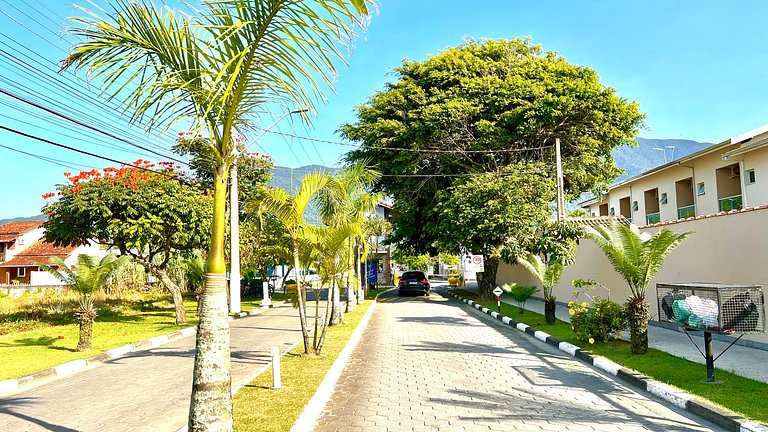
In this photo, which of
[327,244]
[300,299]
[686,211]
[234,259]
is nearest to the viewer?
[327,244]

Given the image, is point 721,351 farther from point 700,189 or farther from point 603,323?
point 700,189

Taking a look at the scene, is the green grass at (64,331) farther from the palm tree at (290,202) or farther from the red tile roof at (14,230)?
the red tile roof at (14,230)

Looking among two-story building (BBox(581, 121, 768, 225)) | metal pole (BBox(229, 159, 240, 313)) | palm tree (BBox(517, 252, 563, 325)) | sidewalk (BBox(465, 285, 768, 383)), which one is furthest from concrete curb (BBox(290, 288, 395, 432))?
two-story building (BBox(581, 121, 768, 225))

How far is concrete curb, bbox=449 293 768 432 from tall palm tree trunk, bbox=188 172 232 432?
15.8 feet

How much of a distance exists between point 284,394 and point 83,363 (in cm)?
633

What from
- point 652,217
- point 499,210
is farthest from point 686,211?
point 499,210

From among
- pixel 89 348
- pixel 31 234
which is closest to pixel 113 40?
pixel 89 348

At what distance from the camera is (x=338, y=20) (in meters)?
4.40

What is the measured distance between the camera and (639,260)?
394 inches

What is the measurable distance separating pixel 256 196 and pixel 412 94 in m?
17.6

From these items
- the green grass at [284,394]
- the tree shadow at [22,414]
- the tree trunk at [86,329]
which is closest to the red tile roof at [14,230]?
the tree trunk at [86,329]

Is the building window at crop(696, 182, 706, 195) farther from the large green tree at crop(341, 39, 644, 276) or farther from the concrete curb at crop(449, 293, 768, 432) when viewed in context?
the concrete curb at crop(449, 293, 768, 432)

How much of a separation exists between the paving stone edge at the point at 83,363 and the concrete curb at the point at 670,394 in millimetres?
9658

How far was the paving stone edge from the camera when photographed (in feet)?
30.5
